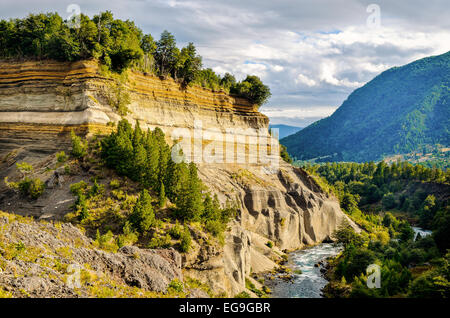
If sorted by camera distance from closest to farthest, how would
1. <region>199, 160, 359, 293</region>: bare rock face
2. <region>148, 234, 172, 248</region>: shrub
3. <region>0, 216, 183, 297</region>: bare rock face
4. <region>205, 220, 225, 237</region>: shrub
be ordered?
<region>0, 216, 183, 297</region>: bare rock face < <region>148, 234, 172, 248</region>: shrub < <region>205, 220, 225, 237</region>: shrub < <region>199, 160, 359, 293</region>: bare rock face

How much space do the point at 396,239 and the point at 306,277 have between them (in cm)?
3534

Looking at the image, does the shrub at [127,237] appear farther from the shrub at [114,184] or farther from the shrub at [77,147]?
the shrub at [77,147]

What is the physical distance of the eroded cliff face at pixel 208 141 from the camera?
48.0 m

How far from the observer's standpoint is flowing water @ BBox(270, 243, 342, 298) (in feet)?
160

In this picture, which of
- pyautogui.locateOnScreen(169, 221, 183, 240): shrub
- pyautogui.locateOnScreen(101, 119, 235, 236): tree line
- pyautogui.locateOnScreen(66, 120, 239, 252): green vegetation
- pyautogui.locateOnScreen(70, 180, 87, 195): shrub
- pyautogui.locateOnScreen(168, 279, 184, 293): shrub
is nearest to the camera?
pyautogui.locateOnScreen(168, 279, 184, 293): shrub

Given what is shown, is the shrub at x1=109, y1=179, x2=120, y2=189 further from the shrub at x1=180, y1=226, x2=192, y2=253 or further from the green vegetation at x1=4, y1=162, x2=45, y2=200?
the shrub at x1=180, y1=226, x2=192, y2=253

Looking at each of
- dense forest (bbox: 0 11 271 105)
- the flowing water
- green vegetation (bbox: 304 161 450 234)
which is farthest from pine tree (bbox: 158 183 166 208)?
green vegetation (bbox: 304 161 450 234)

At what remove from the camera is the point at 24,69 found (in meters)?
53.8

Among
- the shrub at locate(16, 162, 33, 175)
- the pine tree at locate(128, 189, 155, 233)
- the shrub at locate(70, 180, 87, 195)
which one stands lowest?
the pine tree at locate(128, 189, 155, 233)

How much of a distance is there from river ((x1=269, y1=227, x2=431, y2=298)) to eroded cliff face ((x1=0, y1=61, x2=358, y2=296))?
341 cm

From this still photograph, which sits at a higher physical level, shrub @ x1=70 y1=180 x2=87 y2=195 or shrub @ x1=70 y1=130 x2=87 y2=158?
shrub @ x1=70 y1=130 x2=87 y2=158

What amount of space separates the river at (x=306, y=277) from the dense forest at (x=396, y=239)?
2.38 m

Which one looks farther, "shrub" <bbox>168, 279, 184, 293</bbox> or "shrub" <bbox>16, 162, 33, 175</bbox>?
"shrub" <bbox>16, 162, 33, 175</bbox>

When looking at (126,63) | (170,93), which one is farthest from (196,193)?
(170,93)
